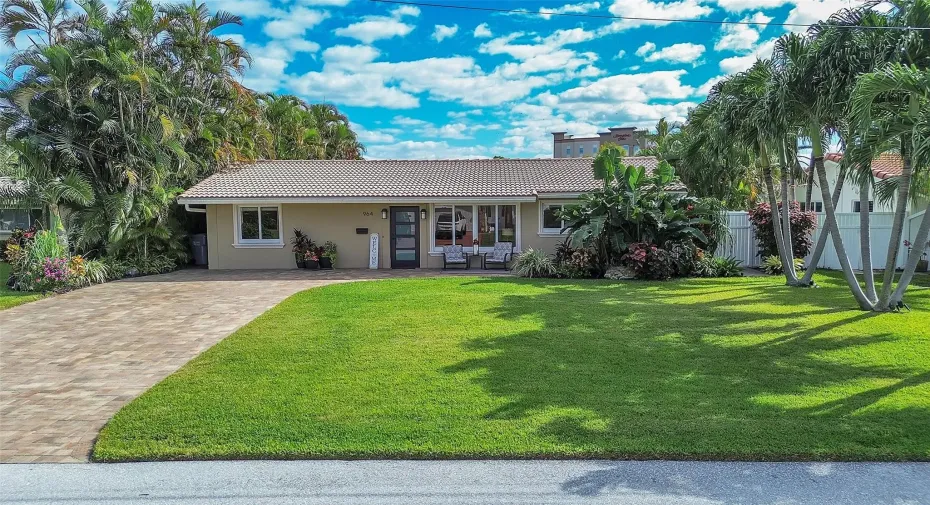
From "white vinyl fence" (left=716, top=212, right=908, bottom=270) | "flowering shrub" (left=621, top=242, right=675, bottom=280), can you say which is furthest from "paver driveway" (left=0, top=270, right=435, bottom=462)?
"white vinyl fence" (left=716, top=212, right=908, bottom=270)

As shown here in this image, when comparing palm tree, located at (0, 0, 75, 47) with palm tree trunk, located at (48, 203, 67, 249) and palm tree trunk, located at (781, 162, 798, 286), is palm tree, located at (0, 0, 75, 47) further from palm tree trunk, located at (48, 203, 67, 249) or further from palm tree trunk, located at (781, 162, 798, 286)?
palm tree trunk, located at (781, 162, 798, 286)

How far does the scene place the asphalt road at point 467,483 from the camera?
3889mm

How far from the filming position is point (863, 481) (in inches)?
158

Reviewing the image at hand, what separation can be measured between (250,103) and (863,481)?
21.3 meters

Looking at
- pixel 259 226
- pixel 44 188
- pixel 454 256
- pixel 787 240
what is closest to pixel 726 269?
pixel 787 240

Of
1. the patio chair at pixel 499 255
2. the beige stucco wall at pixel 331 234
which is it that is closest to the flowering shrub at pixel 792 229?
the beige stucco wall at pixel 331 234

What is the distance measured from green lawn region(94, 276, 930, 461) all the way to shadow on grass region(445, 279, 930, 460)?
2 centimetres

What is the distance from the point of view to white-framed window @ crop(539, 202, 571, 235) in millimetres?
18234

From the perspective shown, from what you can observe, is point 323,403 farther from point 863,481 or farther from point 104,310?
point 104,310

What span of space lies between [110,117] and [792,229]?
64.5ft

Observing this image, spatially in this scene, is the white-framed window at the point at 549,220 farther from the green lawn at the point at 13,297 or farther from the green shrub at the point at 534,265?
the green lawn at the point at 13,297

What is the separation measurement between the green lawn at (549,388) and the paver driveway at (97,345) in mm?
429

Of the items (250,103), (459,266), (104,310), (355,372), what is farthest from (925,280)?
(250,103)

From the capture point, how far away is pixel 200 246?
19547 mm
